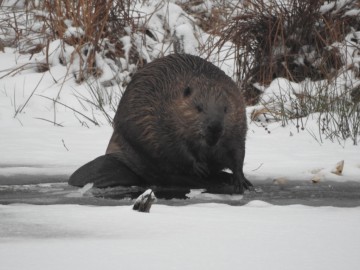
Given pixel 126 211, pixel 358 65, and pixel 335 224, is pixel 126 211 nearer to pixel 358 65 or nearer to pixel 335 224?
pixel 335 224

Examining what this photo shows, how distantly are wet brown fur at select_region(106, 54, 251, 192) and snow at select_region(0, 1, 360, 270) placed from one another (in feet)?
0.95

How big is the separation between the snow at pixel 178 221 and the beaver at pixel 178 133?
0.85 ft

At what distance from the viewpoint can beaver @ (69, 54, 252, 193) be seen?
4141 mm

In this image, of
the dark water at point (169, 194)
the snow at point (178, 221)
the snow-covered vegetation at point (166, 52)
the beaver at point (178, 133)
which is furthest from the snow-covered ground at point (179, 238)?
the snow-covered vegetation at point (166, 52)

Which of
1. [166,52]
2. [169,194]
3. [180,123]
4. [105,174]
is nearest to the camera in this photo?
[169,194]

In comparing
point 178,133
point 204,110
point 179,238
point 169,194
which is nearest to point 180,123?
point 178,133

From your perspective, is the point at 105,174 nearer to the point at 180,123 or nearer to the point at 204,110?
the point at 180,123

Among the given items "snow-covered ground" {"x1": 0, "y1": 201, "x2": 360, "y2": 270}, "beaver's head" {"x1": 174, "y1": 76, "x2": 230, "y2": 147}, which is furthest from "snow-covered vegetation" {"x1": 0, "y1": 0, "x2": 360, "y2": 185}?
"snow-covered ground" {"x1": 0, "y1": 201, "x2": 360, "y2": 270}

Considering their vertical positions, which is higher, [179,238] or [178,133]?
[178,133]

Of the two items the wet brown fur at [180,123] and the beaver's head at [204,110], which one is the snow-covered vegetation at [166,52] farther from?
the beaver's head at [204,110]

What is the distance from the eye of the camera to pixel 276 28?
23.0 ft

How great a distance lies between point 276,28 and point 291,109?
1.10m

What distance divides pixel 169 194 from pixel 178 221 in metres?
1.09

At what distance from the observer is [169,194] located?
156 inches
